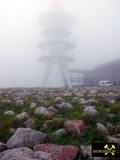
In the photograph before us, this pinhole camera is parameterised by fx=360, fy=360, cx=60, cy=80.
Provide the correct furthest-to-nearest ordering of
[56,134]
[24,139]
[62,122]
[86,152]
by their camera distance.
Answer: [62,122]
[56,134]
[24,139]
[86,152]

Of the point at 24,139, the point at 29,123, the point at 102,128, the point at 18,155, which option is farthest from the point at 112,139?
the point at 29,123

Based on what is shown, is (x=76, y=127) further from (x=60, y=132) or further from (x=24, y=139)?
(x=24, y=139)

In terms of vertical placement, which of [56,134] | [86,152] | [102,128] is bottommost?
[86,152]

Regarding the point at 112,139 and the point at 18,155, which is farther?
the point at 112,139

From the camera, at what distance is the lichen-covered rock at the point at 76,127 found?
9231 millimetres

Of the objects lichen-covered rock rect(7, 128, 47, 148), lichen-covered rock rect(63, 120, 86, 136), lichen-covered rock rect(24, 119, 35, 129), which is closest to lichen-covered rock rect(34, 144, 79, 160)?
lichen-covered rock rect(7, 128, 47, 148)

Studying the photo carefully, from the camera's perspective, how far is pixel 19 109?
14836mm

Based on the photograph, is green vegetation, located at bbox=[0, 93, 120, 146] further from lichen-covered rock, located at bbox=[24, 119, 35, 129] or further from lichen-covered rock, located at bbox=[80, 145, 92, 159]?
lichen-covered rock, located at bbox=[80, 145, 92, 159]

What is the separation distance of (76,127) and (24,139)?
166cm

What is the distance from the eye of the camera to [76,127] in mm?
9352

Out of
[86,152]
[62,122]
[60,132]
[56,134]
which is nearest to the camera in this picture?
[86,152]

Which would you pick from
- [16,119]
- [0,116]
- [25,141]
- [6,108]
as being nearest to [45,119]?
[16,119]

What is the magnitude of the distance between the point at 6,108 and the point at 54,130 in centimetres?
571

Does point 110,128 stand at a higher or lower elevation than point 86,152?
higher
